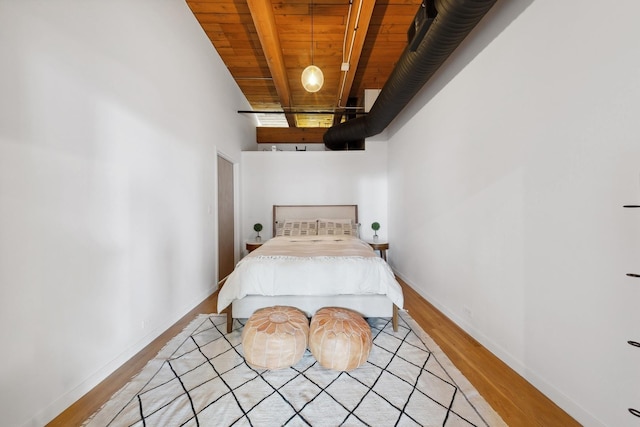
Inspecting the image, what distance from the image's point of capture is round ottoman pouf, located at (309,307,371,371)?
1.56m

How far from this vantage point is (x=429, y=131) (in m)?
2.81

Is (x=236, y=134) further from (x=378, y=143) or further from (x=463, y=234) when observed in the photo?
(x=463, y=234)

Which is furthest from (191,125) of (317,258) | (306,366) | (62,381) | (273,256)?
(306,366)

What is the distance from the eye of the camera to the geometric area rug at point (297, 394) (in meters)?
1.23

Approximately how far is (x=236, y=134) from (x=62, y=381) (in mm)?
3617

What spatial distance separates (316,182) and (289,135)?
153 centimetres

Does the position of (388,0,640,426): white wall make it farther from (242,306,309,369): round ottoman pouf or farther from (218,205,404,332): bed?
(242,306,309,369): round ottoman pouf

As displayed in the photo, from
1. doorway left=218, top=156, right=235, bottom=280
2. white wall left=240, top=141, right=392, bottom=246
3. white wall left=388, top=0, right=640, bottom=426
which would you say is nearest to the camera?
white wall left=388, top=0, right=640, bottom=426

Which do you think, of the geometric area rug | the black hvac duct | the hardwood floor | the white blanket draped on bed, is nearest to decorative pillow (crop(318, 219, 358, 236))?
the black hvac duct

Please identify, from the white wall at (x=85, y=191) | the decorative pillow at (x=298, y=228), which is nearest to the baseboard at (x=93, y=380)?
the white wall at (x=85, y=191)

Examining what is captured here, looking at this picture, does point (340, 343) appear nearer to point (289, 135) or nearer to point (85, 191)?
point (85, 191)

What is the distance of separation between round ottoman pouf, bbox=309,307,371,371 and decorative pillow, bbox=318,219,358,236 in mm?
2447

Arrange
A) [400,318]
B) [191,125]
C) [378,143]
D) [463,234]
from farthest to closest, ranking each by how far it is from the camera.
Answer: [378,143] < [191,125] < [400,318] < [463,234]

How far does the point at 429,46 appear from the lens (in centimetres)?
187
